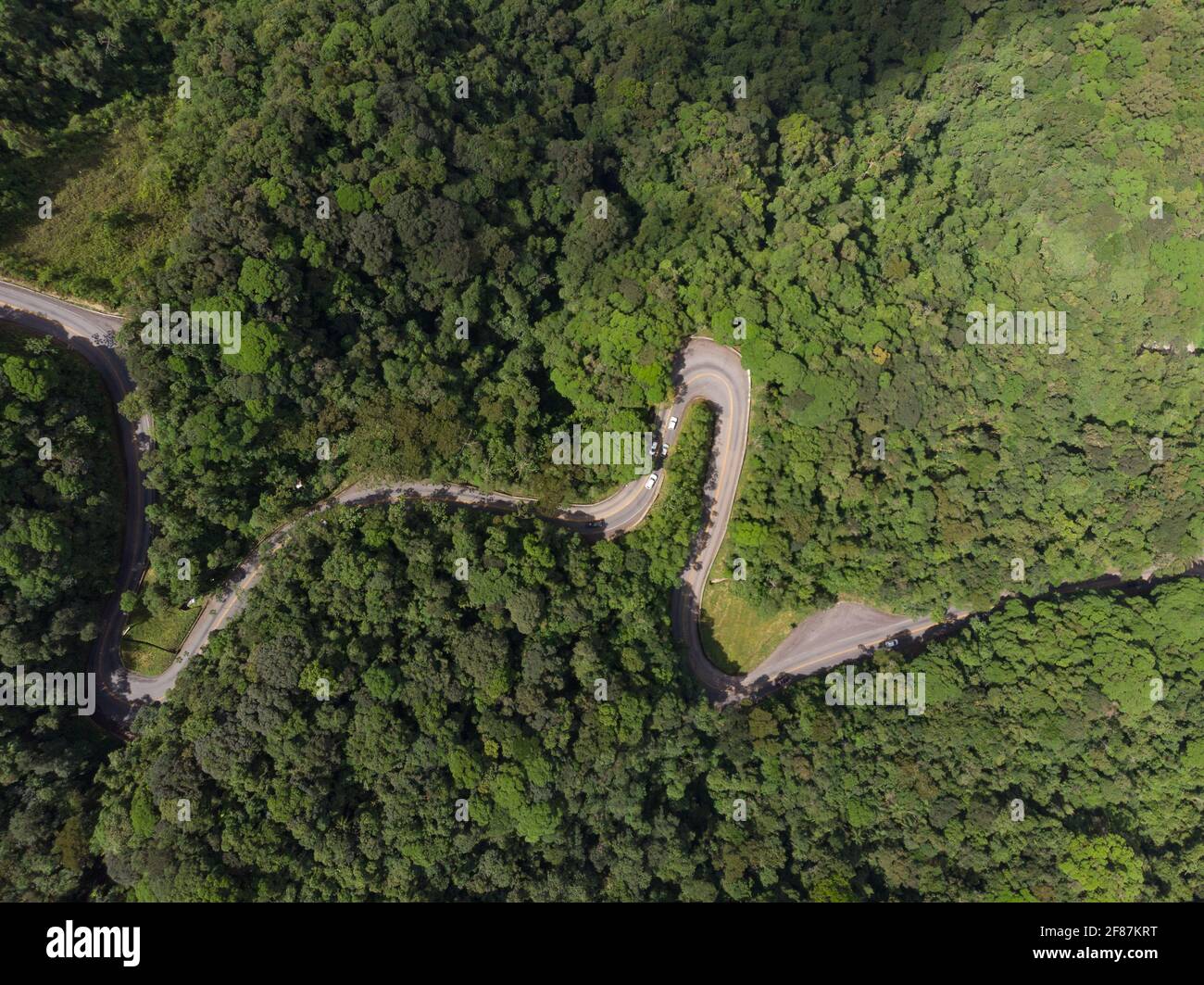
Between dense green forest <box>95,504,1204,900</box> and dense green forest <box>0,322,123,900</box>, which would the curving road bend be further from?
dense green forest <box>95,504,1204,900</box>

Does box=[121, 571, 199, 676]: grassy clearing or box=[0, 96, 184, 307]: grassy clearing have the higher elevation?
box=[0, 96, 184, 307]: grassy clearing

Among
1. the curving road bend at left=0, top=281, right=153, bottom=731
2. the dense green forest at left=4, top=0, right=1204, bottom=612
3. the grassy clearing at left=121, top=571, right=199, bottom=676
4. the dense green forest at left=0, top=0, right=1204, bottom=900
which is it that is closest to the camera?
the dense green forest at left=0, top=0, right=1204, bottom=900

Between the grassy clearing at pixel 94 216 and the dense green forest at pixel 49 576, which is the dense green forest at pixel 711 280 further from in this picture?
the dense green forest at pixel 49 576

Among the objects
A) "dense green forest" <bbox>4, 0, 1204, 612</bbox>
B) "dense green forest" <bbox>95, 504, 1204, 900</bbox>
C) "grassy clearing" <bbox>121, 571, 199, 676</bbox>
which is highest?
"dense green forest" <bbox>4, 0, 1204, 612</bbox>

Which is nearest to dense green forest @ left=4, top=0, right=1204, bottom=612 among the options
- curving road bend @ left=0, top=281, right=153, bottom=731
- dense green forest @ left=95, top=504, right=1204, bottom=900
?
curving road bend @ left=0, top=281, right=153, bottom=731

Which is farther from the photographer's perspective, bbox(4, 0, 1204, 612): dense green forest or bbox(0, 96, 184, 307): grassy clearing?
bbox(4, 0, 1204, 612): dense green forest

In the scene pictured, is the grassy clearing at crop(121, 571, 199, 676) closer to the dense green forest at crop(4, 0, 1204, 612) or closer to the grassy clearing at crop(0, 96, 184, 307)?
the dense green forest at crop(4, 0, 1204, 612)

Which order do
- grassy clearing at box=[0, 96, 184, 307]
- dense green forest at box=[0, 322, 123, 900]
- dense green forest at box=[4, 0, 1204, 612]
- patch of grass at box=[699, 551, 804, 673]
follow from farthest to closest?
patch of grass at box=[699, 551, 804, 673]
dense green forest at box=[4, 0, 1204, 612]
grassy clearing at box=[0, 96, 184, 307]
dense green forest at box=[0, 322, 123, 900]

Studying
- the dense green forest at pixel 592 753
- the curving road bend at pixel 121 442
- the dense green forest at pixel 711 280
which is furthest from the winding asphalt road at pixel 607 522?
the dense green forest at pixel 592 753
